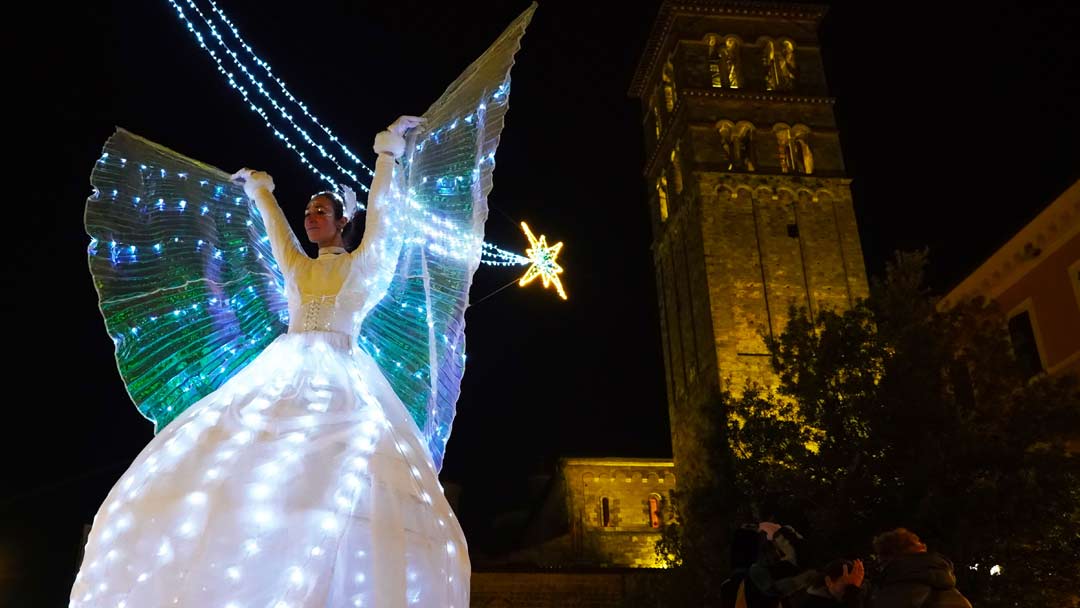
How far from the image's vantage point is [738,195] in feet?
91.9

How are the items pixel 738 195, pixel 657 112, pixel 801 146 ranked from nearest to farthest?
pixel 738 195 < pixel 801 146 < pixel 657 112

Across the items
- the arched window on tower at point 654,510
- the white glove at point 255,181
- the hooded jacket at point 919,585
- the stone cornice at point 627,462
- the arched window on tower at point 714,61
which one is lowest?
the hooded jacket at point 919,585

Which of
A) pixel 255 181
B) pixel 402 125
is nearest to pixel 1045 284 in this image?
pixel 402 125

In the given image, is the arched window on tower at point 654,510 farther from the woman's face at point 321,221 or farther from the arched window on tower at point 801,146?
the woman's face at point 321,221

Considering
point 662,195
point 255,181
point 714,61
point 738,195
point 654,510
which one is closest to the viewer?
point 255,181

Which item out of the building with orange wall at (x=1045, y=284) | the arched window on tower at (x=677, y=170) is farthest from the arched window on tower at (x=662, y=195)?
the building with orange wall at (x=1045, y=284)

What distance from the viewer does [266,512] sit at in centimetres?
323

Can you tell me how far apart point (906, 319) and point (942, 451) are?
2.29 meters

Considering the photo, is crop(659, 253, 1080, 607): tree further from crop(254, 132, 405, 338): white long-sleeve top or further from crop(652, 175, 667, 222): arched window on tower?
crop(652, 175, 667, 222): arched window on tower

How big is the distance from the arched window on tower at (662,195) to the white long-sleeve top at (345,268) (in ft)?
90.0

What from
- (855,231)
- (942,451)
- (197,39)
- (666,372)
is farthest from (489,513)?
(197,39)

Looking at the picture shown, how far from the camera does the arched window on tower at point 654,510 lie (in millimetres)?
30930

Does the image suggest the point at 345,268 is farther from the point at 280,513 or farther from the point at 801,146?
the point at 801,146

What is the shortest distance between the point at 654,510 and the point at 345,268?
2813cm
